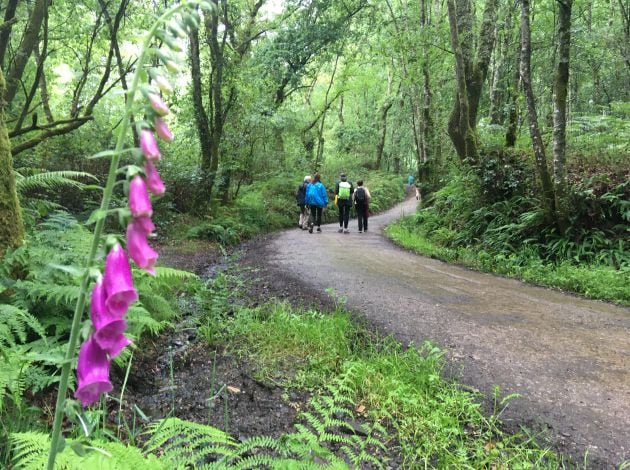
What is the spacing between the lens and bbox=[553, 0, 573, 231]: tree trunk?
318 inches

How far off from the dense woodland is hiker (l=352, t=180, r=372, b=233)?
40.5 inches

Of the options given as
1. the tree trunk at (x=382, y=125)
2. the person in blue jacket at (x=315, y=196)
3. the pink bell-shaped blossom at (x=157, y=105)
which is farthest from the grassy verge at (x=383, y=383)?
the tree trunk at (x=382, y=125)

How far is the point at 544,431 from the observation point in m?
3.19

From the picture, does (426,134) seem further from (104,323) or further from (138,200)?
(104,323)

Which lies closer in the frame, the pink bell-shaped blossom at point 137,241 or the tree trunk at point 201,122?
the pink bell-shaped blossom at point 137,241

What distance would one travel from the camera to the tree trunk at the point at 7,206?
3688mm

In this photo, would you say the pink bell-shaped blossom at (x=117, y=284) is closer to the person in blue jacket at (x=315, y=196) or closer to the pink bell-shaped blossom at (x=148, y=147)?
the pink bell-shaped blossom at (x=148, y=147)

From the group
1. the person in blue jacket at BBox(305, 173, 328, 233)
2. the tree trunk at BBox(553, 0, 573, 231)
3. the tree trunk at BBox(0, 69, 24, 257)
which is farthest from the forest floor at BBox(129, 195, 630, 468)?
the person in blue jacket at BBox(305, 173, 328, 233)

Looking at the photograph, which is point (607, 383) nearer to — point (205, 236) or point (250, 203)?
point (205, 236)

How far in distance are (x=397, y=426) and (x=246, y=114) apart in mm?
12712

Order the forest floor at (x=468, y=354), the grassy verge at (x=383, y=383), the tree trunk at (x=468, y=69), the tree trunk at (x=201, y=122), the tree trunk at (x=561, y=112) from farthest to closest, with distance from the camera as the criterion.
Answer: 1. the tree trunk at (x=201, y=122)
2. the tree trunk at (x=468, y=69)
3. the tree trunk at (x=561, y=112)
4. the forest floor at (x=468, y=354)
5. the grassy verge at (x=383, y=383)

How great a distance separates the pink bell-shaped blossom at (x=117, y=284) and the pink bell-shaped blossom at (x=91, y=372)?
0.13 meters

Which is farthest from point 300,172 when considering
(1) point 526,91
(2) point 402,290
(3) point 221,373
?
(3) point 221,373

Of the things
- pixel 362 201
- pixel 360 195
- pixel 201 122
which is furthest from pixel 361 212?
pixel 201 122
